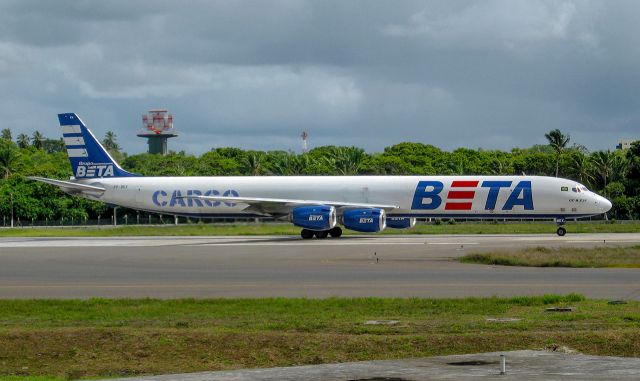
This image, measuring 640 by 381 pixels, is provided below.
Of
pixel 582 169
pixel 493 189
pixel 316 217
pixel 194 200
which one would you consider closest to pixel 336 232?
pixel 316 217

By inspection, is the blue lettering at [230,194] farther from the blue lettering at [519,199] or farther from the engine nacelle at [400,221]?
the blue lettering at [519,199]

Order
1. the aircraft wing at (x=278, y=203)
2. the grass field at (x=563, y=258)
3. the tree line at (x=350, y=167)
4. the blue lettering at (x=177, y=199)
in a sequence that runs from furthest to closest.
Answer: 1. the tree line at (x=350, y=167)
2. the blue lettering at (x=177, y=199)
3. the aircraft wing at (x=278, y=203)
4. the grass field at (x=563, y=258)

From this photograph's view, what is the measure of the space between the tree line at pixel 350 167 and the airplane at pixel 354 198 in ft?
100

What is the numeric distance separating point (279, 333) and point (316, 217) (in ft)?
122

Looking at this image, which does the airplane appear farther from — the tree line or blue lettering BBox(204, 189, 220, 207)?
the tree line

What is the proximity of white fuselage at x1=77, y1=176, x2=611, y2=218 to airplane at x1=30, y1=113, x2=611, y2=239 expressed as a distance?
55mm

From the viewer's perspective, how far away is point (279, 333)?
17.8 m

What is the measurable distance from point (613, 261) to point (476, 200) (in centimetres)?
2174

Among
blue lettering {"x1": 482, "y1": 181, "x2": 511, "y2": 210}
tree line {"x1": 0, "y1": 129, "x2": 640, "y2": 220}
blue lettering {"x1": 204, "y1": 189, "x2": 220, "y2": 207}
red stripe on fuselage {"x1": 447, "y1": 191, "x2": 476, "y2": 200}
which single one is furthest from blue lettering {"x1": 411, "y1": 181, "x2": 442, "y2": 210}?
tree line {"x1": 0, "y1": 129, "x2": 640, "y2": 220}

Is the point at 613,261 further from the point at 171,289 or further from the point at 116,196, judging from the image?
the point at 116,196

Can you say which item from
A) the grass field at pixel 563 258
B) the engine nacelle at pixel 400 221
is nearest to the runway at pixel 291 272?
the grass field at pixel 563 258

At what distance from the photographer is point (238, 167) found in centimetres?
14988

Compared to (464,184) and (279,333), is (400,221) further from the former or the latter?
(279,333)

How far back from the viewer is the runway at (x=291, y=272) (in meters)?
26.3
